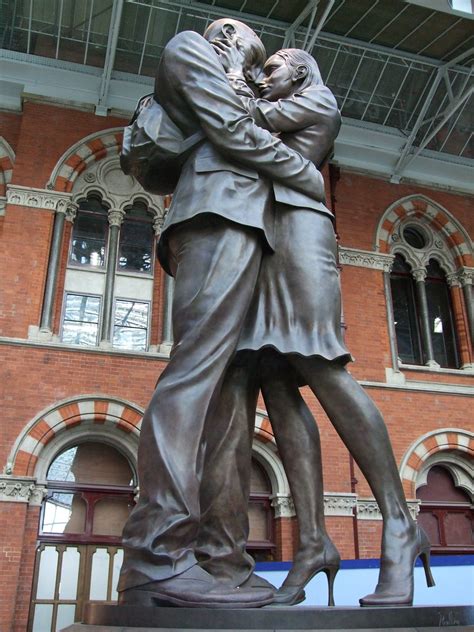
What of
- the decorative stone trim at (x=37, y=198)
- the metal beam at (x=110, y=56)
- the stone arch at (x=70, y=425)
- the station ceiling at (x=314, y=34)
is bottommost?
the stone arch at (x=70, y=425)

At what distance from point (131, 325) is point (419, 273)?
522 cm

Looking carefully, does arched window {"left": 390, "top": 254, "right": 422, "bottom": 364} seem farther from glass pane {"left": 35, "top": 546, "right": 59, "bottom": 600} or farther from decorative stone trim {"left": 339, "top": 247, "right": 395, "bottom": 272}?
glass pane {"left": 35, "top": 546, "right": 59, "bottom": 600}

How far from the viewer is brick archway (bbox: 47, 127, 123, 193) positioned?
10.0m

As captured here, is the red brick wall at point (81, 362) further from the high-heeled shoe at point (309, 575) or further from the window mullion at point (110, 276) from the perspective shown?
the high-heeled shoe at point (309, 575)

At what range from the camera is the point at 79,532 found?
8641mm

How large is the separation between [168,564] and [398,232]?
11.0m

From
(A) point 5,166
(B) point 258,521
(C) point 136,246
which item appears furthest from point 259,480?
(A) point 5,166

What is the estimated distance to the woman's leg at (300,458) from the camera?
2.10 m

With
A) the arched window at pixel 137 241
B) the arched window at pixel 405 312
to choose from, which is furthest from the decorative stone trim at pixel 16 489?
the arched window at pixel 405 312

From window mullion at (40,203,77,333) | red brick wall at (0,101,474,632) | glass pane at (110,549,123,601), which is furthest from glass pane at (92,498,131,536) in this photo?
window mullion at (40,203,77,333)

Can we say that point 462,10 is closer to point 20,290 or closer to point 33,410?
point 20,290

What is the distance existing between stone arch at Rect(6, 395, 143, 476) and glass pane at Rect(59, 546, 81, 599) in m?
1.08

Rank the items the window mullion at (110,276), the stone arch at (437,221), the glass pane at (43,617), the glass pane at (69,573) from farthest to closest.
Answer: the stone arch at (437,221), the window mullion at (110,276), the glass pane at (69,573), the glass pane at (43,617)

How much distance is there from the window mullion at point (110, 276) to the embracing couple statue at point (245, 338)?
23.9 ft
